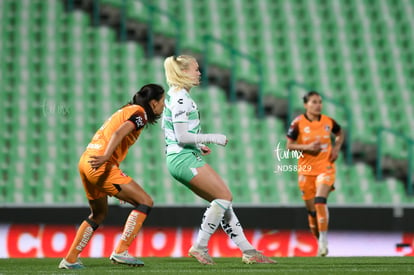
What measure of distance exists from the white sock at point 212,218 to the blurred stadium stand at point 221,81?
4724 mm

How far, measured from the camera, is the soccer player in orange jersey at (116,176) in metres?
6.64

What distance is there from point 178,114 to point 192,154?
36cm

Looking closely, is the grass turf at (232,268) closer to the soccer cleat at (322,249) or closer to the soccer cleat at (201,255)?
the soccer cleat at (201,255)

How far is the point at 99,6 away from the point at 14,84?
2.50m

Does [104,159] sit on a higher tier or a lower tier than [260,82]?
lower

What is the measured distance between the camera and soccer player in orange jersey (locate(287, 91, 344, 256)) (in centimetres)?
970

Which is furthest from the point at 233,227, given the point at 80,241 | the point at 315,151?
the point at 315,151

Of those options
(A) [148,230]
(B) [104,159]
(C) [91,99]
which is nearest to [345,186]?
(A) [148,230]

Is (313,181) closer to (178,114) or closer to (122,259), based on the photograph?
(178,114)

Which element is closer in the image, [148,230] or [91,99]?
[148,230]

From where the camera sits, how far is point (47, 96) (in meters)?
13.9

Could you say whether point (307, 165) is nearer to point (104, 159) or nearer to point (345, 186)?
point (345, 186)

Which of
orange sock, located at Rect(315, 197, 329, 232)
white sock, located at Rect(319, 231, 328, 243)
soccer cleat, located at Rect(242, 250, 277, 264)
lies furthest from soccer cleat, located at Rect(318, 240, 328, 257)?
soccer cleat, located at Rect(242, 250, 277, 264)

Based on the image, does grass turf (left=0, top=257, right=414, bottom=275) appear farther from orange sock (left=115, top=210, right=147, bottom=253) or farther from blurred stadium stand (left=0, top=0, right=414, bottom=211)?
blurred stadium stand (left=0, top=0, right=414, bottom=211)
